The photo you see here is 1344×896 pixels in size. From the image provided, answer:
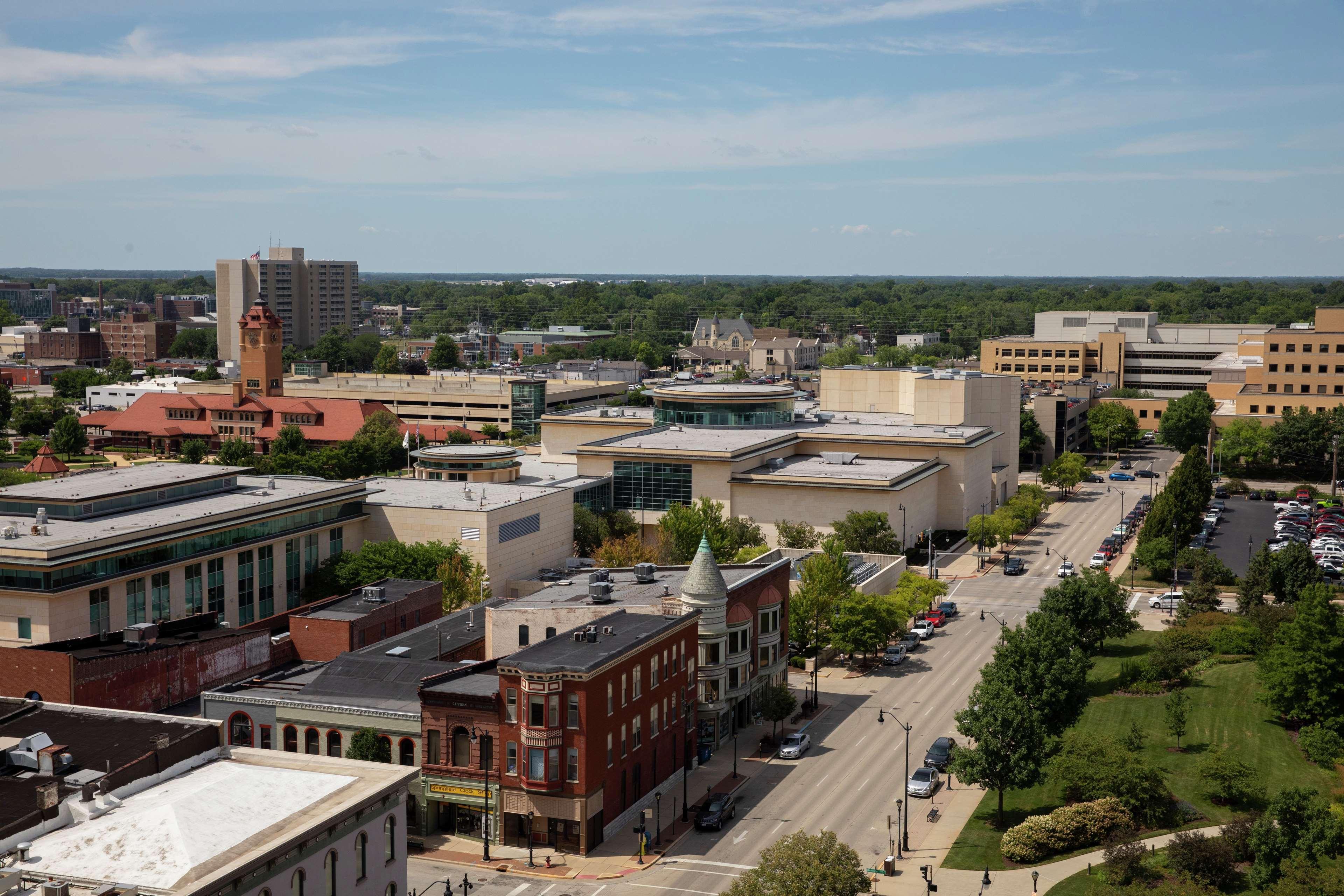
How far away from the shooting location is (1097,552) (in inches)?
4889

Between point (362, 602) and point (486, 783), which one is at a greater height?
point (362, 602)

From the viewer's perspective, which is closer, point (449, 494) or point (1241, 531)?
point (449, 494)

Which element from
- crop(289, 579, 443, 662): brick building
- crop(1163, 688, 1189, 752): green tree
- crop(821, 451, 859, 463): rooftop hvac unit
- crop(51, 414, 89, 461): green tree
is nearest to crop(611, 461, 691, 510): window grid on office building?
crop(821, 451, 859, 463): rooftop hvac unit

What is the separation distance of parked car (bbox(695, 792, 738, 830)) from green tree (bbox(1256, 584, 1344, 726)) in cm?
3084

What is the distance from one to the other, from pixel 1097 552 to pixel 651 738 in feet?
226

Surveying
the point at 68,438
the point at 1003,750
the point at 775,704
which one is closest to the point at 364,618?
the point at 775,704

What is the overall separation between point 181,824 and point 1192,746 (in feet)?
172

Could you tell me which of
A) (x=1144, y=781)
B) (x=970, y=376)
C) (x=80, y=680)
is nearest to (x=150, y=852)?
(x=80, y=680)

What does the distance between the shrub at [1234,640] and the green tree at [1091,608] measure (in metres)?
5.35

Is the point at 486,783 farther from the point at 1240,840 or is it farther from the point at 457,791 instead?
the point at 1240,840

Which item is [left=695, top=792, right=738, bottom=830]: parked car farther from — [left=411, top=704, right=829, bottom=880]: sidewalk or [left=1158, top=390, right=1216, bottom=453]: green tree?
[left=1158, top=390, right=1216, bottom=453]: green tree

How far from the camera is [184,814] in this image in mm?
44594

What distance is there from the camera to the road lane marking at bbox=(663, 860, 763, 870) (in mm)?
60375

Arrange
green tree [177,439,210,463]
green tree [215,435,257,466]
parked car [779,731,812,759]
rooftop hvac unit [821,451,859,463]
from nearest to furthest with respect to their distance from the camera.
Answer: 1. parked car [779,731,812,759]
2. rooftop hvac unit [821,451,859,463]
3. green tree [215,435,257,466]
4. green tree [177,439,210,463]
